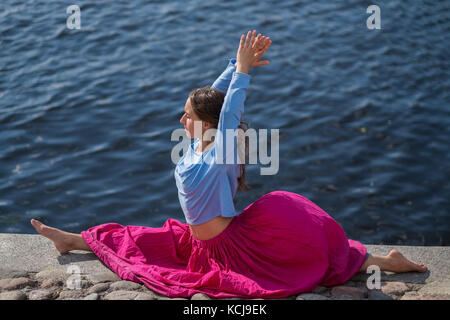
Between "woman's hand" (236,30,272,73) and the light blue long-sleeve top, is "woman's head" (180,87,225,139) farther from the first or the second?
"woman's hand" (236,30,272,73)

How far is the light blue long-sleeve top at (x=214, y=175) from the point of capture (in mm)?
3535

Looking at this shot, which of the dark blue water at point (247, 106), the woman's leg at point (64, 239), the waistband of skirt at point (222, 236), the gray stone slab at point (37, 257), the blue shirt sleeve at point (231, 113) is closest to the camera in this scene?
the blue shirt sleeve at point (231, 113)

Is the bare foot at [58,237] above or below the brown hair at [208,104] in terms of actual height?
below

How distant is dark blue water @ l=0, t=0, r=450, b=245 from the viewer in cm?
Result: 593

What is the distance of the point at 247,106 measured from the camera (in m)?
7.37

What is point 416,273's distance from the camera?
3.91m

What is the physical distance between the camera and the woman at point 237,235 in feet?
11.8

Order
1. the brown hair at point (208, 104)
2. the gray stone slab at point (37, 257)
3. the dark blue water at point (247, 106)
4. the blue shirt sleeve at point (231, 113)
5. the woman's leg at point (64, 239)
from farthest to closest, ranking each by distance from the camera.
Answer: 1. the dark blue water at point (247, 106)
2. the woman's leg at point (64, 239)
3. the gray stone slab at point (37, 257)
4. the brown hair at point (208, 104)
5. the blue shirt sleeve at point (231, 113)

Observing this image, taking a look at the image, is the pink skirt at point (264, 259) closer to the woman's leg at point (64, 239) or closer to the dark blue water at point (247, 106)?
the woman's leg at point (64, 239)

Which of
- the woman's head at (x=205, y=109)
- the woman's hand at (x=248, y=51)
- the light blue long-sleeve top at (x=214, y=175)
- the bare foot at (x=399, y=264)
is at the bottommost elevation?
the bare foot at (x=399, y=264)

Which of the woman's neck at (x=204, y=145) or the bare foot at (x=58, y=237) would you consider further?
the bare foot at (x=58, y=237)

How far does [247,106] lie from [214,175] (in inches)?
148

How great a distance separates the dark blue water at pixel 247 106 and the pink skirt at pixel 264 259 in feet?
6.01

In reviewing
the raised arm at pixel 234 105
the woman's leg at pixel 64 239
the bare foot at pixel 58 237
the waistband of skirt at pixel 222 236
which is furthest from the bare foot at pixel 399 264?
the bare foot at pixel 58 237
